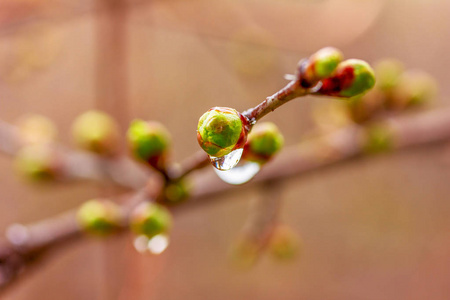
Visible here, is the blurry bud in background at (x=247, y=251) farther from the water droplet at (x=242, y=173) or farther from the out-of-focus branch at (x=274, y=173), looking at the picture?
the water droplet at (x=242, y=173)

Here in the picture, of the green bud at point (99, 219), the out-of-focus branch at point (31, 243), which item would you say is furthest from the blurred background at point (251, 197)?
the green bud at point (99, 219)

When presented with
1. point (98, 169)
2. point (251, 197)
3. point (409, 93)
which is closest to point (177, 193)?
point (98, 169)

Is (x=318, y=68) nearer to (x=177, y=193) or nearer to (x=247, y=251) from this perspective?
(x=177, y=193)

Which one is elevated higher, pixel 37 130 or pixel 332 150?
pixel 37 130

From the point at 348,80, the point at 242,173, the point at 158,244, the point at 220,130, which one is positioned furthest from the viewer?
the point at 158,244

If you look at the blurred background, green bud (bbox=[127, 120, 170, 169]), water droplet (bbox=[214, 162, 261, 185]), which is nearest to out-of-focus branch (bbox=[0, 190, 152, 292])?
green bud (bbox=[127, 120, 170, 169])
